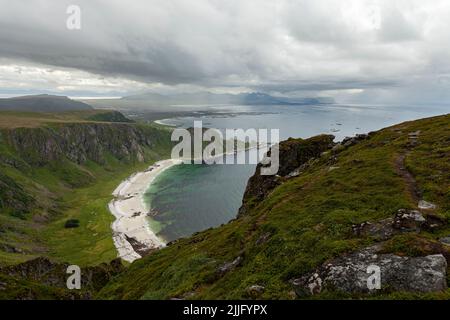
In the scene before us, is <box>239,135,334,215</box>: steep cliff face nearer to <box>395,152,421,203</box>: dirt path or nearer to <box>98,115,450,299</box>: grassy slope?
<box>98,115,450,299</box>: grassy slope

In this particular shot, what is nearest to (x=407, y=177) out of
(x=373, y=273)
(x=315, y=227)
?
(x=315, y=227)

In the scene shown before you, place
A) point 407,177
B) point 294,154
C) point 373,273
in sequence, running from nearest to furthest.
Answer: point 373,273 → point 407,177 → point 294,154

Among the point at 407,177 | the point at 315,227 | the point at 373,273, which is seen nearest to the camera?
the point at 373,273

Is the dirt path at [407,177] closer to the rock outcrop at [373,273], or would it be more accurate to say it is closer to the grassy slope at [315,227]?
the grassy slope at [315,227]

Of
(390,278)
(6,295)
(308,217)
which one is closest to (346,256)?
(390,278)

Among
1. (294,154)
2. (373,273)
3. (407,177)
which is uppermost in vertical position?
(407,177)

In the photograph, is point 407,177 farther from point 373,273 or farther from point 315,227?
point 373,273

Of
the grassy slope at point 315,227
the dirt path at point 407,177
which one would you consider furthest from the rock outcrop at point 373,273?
the dirt path at point 407,177
